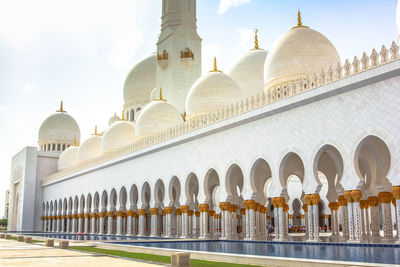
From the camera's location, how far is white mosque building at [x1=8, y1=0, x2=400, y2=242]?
1012 centimetres

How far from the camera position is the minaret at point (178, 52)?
2322cm

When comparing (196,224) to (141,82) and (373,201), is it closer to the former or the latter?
(373,201)

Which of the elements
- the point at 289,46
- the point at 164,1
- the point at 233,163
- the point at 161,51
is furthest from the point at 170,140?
the point at 164,1

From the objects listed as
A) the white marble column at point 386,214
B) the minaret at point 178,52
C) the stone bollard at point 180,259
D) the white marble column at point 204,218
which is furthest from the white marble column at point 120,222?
the stone bollard at point 180,259

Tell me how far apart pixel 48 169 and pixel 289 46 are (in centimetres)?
2255

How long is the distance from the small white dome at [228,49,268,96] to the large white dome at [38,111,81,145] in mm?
A: 17708

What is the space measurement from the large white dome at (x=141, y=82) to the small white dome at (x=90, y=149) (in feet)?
10.6

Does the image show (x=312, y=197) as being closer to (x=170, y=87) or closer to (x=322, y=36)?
(x=322, y=36)

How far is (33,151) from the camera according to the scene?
102 feet

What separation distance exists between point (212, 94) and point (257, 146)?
196 inches

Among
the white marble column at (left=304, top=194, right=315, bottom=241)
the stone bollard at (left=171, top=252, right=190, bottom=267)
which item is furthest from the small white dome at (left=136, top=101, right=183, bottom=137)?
the stone bollard at (left=171, top=252, right=190, bottom=267)

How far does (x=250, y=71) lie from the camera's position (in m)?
19.7

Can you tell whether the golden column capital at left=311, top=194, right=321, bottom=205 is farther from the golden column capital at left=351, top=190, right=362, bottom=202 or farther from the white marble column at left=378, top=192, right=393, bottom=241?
the white marble column at left=378, top=192, right=393, bottom=241

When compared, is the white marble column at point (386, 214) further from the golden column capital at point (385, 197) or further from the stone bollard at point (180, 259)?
the stone bollard at point (180, 259)
